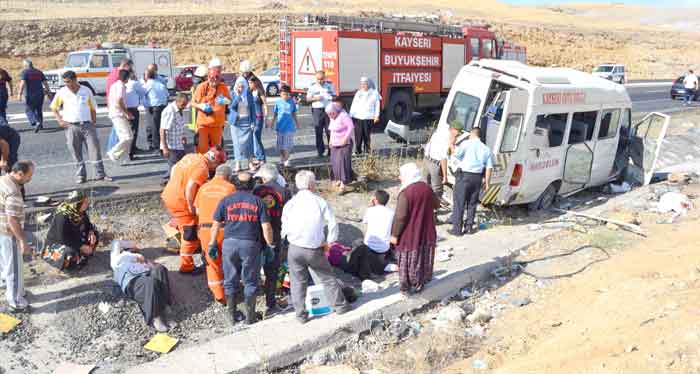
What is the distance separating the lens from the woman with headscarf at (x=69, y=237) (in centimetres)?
649

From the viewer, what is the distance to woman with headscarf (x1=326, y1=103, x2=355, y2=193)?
9.37m

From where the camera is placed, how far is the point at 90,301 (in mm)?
6445

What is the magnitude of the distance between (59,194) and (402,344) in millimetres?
5322

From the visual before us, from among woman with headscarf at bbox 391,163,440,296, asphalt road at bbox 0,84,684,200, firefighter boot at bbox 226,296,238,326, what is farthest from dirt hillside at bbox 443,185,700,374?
asphalt road at bbox 0,84,684,200

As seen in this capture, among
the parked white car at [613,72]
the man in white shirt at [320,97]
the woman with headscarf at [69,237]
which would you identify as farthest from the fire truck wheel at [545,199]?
the parked white car at [613,72]

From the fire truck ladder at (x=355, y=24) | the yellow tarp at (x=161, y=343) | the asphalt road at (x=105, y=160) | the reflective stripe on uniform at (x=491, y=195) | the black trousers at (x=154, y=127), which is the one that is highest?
the fire truck ladder at (x=355, y=24)

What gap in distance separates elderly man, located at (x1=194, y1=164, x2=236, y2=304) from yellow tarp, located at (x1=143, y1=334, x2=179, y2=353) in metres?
0.66

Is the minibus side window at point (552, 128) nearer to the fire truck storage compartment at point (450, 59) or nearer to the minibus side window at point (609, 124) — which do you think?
the minibus side window at point (609, 124)

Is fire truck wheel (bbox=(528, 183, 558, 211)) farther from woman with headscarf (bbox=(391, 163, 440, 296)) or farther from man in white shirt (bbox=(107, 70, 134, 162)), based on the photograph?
man in white shirt (bbox=(107, 70, 134, 162))

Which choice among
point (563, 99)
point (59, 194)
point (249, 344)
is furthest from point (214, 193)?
point (563, 99)

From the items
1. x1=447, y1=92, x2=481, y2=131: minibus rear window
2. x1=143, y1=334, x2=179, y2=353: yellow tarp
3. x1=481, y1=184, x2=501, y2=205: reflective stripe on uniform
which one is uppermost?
x1=447, y1=92, x2=481, y2=131: minibus rear window

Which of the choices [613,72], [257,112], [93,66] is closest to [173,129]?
[257,112]

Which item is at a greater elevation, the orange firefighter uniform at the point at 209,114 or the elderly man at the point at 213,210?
the orange firefighter uniform at the point at 209,114

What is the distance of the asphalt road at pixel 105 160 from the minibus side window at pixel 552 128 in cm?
408
